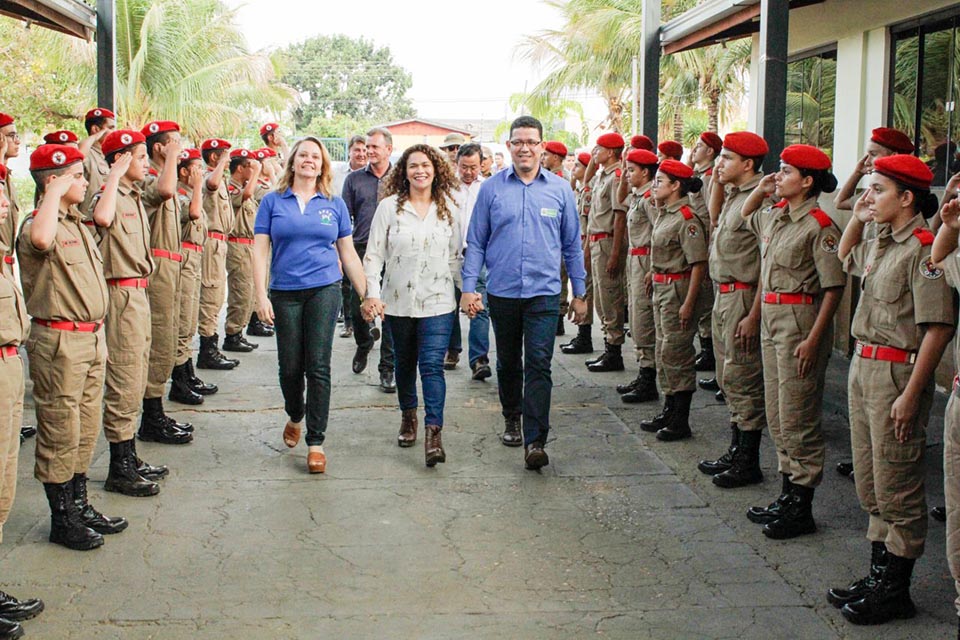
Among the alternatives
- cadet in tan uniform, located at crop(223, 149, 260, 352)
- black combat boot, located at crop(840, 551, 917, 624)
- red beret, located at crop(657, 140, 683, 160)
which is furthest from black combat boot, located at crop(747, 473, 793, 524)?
cadet in tan uniform, located at crop(223, 149, 260, 352)

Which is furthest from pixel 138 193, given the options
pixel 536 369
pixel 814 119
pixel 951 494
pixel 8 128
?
pixel 814 119

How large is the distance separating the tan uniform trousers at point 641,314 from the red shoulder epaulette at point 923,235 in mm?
3797

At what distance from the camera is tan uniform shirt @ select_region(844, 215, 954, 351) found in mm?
4441

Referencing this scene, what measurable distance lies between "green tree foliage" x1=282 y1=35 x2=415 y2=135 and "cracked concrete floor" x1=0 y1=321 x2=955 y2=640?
229ft

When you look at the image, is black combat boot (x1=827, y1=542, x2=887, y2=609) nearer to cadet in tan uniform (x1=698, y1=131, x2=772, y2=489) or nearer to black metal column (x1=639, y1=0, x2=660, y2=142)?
cadet in tan uniform (x1=698, y1=131, x2=772, y2=489)

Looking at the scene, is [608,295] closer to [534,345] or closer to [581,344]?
[581,344]

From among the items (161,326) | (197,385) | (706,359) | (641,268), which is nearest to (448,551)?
(161,326)

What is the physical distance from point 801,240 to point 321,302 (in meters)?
2.85

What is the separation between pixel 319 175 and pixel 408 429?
180 centimetres

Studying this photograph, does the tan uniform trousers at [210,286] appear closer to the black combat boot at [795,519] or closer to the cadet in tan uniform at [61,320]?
the cadet in tan uniform at [61,320]

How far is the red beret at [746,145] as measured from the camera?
6.64 m

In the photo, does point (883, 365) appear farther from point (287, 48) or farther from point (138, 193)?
point (287, 48)

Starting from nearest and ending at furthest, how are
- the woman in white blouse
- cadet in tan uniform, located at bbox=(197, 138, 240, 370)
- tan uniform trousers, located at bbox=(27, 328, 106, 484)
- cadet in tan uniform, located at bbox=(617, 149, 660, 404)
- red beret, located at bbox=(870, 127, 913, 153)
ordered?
1. tan uniform trousers, located at bbox=(27, 328, 106, 484)
2. red beret, located at bbox=(870, 127, 913, 153)
3. the woman in white blouse
4. cadet in tan uniform, located at bbox=(617, 149, 660, 404)
5. cadet in tan uniform, located at bbox=(197, 138, 240, 370)

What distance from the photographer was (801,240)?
5645 mm
